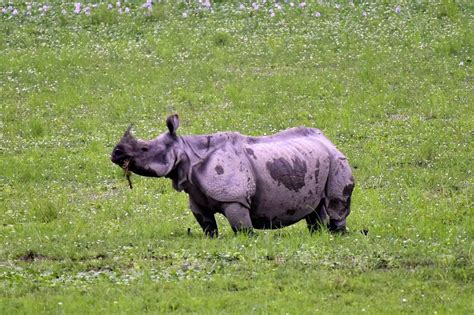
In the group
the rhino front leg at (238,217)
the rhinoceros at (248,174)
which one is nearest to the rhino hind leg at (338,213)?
the rhinoceros at (248,174)

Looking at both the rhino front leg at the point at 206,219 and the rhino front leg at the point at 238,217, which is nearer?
the rhino front leg at the point at 238,217

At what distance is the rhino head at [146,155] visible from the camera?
12.3m

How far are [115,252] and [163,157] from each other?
1.25 meters

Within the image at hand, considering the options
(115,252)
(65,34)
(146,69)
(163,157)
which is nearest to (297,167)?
(163,157)

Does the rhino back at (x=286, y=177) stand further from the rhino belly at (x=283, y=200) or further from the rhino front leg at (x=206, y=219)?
the rhino front leg at (x=206, y=219)

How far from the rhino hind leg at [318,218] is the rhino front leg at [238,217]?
99 cm

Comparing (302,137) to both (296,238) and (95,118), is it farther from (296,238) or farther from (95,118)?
(95,118)

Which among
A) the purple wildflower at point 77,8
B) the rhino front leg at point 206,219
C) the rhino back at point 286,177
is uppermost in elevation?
the purple wildflower at point 77,8

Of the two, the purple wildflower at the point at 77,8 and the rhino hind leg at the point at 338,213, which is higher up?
the purple wildflower at the point at 77,8

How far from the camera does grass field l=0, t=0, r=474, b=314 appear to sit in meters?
10.4

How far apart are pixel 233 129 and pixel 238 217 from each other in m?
7.52

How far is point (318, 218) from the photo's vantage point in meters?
13.2

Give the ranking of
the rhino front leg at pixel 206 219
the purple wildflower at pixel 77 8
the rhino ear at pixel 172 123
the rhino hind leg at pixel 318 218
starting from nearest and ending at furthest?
the rhino ear at pixel 172 123 < the rhino front leg at pixel 206 219 < the rhino hind leg at pixel 318 218 < the purple wildflower at pixel 77 8

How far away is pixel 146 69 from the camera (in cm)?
2397
